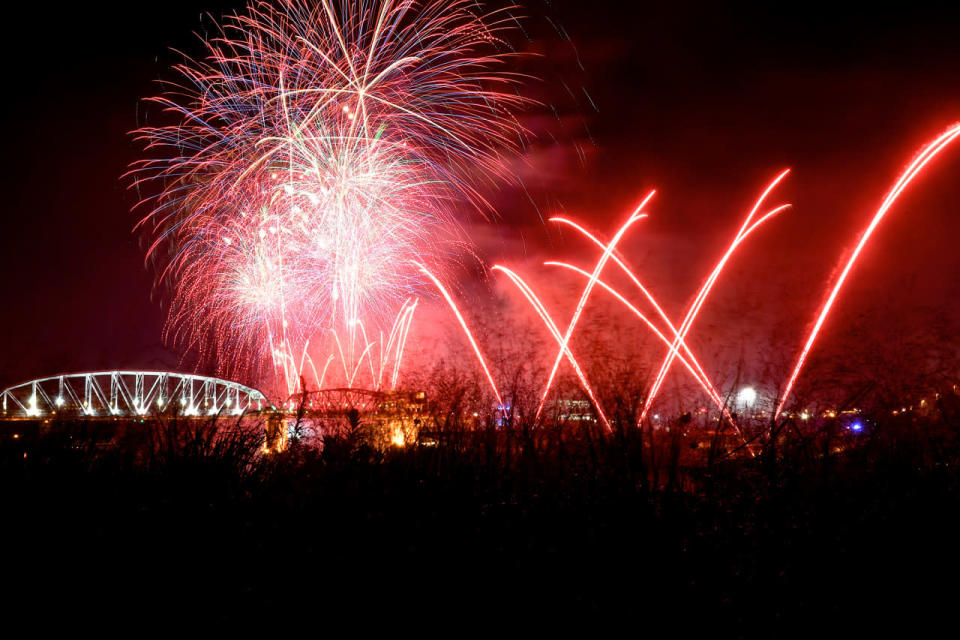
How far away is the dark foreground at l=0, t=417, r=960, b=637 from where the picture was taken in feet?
12.1

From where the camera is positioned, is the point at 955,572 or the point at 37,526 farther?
the point at 37,526

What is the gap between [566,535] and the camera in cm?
446

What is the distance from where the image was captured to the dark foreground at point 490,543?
12.1 feet

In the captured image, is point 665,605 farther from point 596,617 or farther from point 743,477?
point 743,477

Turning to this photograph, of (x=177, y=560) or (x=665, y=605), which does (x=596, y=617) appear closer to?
(x=665, y=605)

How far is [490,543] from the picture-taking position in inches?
172

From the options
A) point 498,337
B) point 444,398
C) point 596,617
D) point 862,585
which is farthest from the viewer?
point 498,337

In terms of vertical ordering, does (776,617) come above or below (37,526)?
below

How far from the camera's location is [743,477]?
5586 mm

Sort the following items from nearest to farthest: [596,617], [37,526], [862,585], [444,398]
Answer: [596,617]
[862,585]
[37,526]
[444,398]

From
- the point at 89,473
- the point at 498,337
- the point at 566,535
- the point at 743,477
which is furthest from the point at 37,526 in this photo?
the point at 498,337

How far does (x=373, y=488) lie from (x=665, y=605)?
8.39 feet

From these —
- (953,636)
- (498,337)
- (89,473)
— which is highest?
(498,337)

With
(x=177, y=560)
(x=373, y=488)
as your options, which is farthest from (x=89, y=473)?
(x=373, y=488)
